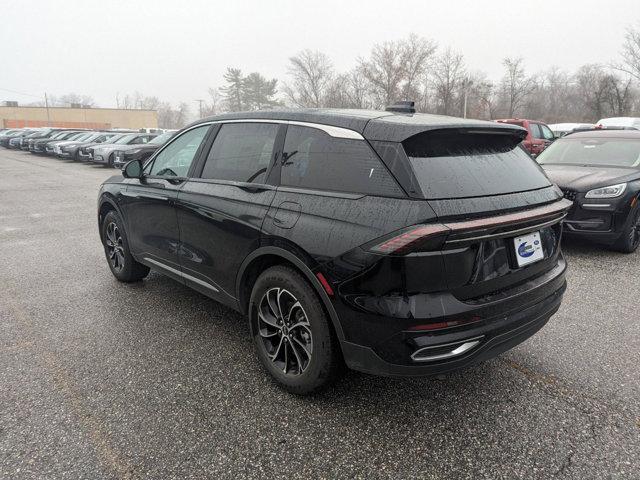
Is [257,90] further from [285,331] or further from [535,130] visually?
[285,331]

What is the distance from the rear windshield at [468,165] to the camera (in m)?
2.23

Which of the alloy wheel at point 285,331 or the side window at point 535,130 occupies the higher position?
the side window at point 535,130

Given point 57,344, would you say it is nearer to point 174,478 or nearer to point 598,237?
point 174,478

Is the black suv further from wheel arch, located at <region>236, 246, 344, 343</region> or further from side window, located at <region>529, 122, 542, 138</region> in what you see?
side window, located at <region>529, 122, 542, 138</region>

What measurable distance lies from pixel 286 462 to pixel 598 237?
517cm

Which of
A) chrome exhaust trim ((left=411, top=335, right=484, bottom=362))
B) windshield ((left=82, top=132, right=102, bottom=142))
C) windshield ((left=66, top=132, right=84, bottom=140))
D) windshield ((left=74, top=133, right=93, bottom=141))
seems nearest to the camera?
chrome exhaust trim ((left=411, top=335, right=484, bottom=362))

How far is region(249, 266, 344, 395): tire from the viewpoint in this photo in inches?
96.1

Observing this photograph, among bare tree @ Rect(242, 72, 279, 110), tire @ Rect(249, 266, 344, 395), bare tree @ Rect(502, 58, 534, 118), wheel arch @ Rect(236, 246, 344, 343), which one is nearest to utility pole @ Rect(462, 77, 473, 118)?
bare tree @ Rect(502, 58, 534, 118)

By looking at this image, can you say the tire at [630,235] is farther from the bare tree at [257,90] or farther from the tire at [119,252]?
the bare tree at [257,90]

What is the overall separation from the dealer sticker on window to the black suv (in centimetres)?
1

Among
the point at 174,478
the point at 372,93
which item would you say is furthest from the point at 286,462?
the point at 372,93

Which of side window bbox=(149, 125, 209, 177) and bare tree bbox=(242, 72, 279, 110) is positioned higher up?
bare tree bbox=(242, 72, 279, 110)

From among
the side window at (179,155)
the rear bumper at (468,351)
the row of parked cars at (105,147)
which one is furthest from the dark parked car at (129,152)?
the rear bumper at (468,351)

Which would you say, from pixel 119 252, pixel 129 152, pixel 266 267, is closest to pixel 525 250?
pixel 266 267
